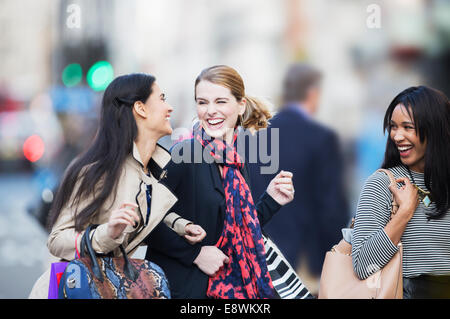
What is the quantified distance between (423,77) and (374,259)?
30.0 feet

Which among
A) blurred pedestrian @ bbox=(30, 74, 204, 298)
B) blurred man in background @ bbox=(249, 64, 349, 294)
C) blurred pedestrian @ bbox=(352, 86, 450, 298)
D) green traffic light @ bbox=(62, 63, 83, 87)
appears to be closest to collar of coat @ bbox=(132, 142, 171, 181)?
blurred pedestrian @ bbox=(30, 74, 204, 298)

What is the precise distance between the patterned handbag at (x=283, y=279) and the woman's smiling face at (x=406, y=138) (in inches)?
32.4

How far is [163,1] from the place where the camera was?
14625mm

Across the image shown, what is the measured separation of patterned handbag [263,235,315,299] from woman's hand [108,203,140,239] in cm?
78

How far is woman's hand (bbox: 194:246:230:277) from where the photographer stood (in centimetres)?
335

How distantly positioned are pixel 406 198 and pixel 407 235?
20 cm

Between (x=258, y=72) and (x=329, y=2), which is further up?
(x=329, y=2)

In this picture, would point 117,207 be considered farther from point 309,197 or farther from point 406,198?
point 309,197

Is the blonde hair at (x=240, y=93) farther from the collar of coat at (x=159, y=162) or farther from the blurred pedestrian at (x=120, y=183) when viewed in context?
the collar of coat at (x=159, y=162)

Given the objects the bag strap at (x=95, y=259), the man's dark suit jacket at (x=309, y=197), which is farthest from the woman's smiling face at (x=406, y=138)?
the man's dark suit jacket at (x=309, y=197)

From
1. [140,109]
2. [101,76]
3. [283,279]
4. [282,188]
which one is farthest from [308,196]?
[101,76]

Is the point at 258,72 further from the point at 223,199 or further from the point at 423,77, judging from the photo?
the point at 223,199

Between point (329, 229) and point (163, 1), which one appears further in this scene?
point (163, 1)

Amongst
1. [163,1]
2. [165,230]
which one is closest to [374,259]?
[165,230]
